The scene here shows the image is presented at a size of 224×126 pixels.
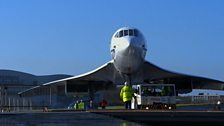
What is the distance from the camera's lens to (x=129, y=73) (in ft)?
88.6

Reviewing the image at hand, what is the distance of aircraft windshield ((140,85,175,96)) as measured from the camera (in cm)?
2347

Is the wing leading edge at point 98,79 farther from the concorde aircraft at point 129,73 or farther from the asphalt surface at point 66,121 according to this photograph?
the asphalt surface at point 66,121

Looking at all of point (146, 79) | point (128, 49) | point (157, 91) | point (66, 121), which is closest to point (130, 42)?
point (128, 49)

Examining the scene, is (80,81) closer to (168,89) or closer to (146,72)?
(146,72)

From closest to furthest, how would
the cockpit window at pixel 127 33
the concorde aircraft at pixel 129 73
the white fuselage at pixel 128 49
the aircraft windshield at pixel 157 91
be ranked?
the aircraft windshield at pixel 157 91 < the white fuselage at pixel 128 49 < the concorde aircraft at pixel 129 73 < the cockpit window at pixel 127 33

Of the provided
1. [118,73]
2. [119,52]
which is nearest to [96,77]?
[118,73]

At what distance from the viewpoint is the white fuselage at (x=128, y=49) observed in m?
25.6

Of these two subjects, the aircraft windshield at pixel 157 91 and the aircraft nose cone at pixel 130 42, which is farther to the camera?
the aircraft nose cone at pixel 130 42

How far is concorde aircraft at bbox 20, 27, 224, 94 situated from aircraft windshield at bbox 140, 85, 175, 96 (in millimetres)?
2810

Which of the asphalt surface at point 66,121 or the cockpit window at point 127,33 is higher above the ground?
the cockpit window at point 127,33

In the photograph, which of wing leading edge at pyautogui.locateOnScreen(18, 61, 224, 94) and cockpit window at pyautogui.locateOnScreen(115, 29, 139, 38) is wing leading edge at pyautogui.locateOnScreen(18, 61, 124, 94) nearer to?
wing leading edge at pyautogui.locateOnScreen(18, 61, 224, 94)

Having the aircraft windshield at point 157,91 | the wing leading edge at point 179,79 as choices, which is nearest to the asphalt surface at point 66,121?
the aircraft windshield at point 157,91

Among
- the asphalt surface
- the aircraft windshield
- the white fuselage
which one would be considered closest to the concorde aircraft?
the white fuselage

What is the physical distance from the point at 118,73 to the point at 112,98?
20.5 m
